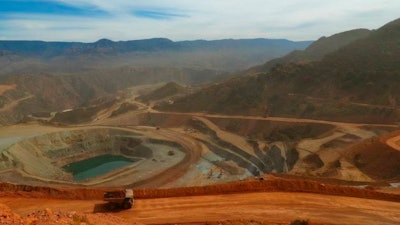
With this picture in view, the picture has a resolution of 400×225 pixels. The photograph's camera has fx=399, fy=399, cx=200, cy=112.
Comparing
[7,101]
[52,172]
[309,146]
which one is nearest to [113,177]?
[52,172]

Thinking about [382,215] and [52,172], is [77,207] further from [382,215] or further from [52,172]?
[52,172]

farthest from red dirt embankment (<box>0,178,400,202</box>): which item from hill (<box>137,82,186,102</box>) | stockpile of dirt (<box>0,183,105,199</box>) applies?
hill (<box>137,82,186,102</box>)

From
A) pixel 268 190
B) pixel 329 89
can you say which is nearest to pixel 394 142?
pixel 268 190

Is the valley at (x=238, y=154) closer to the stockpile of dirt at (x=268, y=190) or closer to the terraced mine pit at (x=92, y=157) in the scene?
the stockpile of dirt at (x=268, y=190)

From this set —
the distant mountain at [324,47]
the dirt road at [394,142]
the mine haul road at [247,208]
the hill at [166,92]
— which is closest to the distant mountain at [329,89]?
the dirt road at [394,142]

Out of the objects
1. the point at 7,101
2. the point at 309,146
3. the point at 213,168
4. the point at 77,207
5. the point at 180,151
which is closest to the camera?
the point at 77,207

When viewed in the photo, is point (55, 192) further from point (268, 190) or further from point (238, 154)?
point (238, 154)
